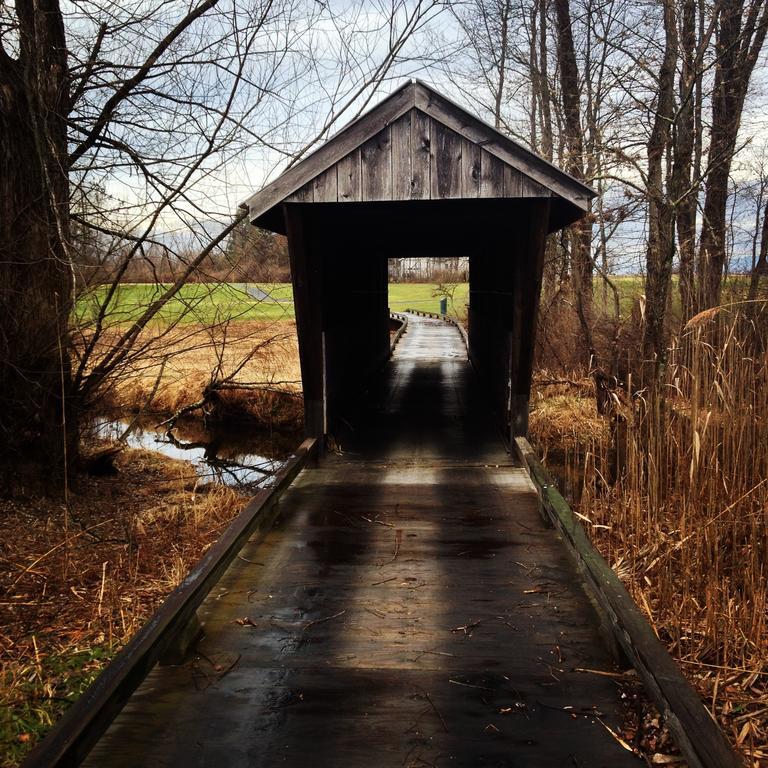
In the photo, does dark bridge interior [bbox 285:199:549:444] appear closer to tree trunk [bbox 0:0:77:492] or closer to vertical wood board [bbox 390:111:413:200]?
vertical wood board [bbox 390:111:413:200]

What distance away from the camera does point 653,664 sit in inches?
113

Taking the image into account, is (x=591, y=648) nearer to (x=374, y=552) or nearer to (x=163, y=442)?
(x=374, y=552)

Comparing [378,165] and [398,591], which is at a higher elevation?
[378,165]

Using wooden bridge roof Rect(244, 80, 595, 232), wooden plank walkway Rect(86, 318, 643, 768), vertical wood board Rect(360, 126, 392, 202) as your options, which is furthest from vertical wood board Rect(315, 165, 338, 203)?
wooden plank walkway Rect(86, 318, 643, 768)

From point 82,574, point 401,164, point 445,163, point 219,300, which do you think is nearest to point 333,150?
point 401,164

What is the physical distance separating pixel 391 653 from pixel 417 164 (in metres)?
4.13

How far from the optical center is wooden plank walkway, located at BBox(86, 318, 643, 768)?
Answer: 8.83 feet

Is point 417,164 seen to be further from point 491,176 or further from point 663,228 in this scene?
point 663,228

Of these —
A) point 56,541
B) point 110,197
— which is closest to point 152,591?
point 56,541

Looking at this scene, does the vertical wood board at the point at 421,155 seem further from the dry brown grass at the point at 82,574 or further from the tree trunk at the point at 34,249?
the dry brown grass at the point at 82,574

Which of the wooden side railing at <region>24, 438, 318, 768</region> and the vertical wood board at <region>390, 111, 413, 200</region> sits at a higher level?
the vertical wood board at <region>390, 111, 413, 200</region>

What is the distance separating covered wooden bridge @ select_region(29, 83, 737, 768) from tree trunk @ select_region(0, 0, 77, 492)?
6.22 ft

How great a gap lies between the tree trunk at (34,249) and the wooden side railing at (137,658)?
271cm

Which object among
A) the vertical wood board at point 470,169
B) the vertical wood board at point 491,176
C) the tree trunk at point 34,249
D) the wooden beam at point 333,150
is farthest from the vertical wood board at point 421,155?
the tree trunk at point 34,249
